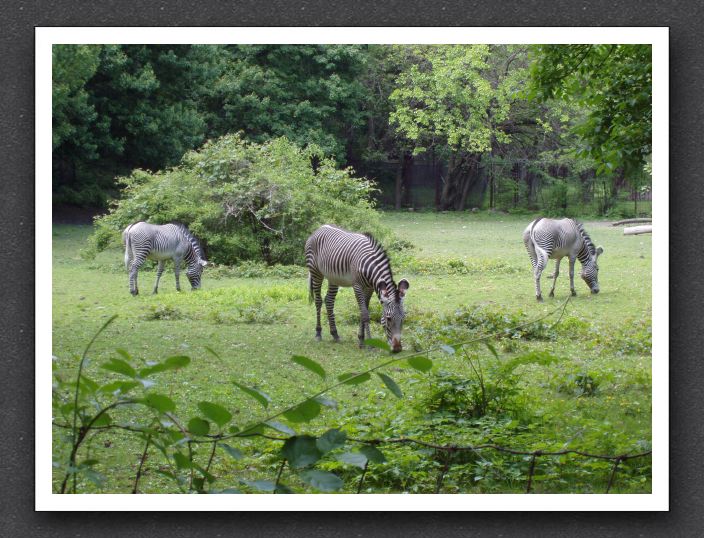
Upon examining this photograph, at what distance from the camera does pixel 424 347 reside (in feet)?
18.7

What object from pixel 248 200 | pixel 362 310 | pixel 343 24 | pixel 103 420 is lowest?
pixel 103 420

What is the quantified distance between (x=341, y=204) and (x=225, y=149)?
91cm

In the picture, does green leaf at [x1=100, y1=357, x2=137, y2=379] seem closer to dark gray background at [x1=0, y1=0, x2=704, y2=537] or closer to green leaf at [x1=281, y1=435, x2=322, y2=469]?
green leaf at [x1=281, y1=435, x2=322, y2=469]

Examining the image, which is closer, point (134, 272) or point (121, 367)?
point (121, 367)

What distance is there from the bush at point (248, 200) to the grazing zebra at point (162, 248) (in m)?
0.07

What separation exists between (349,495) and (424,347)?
225 centimetres

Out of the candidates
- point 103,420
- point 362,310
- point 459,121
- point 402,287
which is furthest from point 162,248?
point 103,420

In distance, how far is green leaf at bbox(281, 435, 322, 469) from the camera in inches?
91.2

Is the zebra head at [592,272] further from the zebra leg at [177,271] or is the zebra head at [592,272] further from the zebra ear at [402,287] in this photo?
the zebra leg at [177,271]

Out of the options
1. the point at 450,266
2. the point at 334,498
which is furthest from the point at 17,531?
the point at 450,266

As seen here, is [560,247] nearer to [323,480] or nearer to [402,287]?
[402,287]

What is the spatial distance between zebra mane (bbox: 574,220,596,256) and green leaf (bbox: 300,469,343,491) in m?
3.52

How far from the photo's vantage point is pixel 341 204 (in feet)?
18.6

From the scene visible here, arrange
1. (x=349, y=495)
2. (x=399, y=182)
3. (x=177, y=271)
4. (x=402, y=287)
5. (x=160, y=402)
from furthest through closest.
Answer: (x=402, y=287) → (x=177, y=271) → (x=399, y=182) → (x=349, y=495) → (x=160, y=402)
